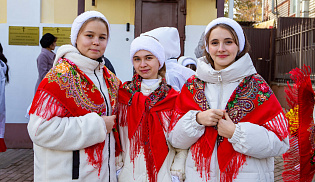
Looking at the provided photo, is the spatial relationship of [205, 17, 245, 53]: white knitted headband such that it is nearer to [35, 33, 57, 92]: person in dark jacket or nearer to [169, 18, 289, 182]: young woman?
[169, 18, 289, 182]: young woman

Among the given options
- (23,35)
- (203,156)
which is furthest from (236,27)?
(23,35)

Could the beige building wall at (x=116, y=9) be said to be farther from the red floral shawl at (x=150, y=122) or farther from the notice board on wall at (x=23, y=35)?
the red floral shawl at (x=150, y=122)

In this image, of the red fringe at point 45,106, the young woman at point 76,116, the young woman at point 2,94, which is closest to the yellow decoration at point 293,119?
the young woman at point 76,116

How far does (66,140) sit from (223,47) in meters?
1.18

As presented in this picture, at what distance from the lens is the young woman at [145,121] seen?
91.3 inches

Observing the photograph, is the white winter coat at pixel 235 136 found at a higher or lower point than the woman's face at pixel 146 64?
lower

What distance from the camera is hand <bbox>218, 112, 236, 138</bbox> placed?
2035 mm

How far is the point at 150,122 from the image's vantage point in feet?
7.83

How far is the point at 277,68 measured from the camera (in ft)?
41.4

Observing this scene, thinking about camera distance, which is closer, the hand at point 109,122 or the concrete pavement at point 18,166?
the hand at point 109,122

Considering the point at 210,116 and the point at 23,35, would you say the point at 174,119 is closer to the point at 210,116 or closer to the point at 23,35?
the point at 210,116

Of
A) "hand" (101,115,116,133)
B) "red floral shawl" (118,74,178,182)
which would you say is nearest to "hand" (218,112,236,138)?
"red floral shawl" (118,74,178,182)

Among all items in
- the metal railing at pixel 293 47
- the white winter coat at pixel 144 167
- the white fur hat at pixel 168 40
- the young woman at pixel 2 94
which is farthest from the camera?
the metal railing at pixel 293 47

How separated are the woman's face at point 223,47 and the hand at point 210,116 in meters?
0.35
